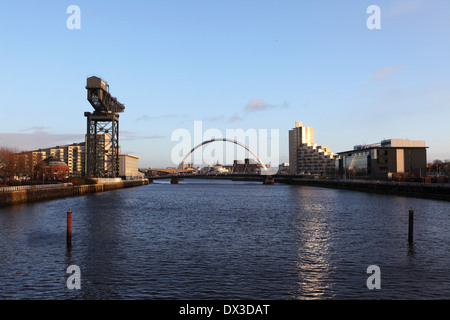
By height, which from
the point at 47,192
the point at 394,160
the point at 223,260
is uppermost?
the point at 394,160

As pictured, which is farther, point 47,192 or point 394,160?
point 394,160

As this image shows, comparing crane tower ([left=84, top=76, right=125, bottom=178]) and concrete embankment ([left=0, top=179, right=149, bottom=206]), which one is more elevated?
crane tower ([left=84, top=76, right=125, bottom=178])

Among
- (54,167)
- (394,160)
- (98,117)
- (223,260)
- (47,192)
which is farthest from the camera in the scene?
(54,167)

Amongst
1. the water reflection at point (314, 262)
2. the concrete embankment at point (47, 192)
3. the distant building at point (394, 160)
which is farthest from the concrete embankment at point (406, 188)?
the concrete embankment at point (47, 192)

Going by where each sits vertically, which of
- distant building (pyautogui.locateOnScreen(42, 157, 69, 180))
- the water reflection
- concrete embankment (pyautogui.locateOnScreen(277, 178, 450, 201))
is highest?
distant building (pyautogui.locateOnScreen(42, 157, 69, 180))

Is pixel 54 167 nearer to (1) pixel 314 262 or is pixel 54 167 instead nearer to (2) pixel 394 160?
(2) pixel 394 160

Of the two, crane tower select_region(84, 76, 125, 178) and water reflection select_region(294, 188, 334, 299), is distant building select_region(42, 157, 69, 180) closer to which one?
crane tower select_region(84, 76, 125, 178)

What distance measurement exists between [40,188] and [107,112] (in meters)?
56.4

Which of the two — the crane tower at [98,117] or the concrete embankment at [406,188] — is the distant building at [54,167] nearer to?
the crane tower at [98,117]

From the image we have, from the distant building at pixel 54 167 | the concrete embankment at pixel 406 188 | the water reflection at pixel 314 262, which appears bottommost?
the water reflection at pixel 314 262

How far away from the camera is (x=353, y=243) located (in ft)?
103

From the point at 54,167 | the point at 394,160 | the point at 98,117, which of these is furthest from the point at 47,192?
the point at 394,160

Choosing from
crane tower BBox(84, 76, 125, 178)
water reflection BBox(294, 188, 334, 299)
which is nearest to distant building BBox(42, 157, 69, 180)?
crane tower BBox(84, 76, 125, 178)
